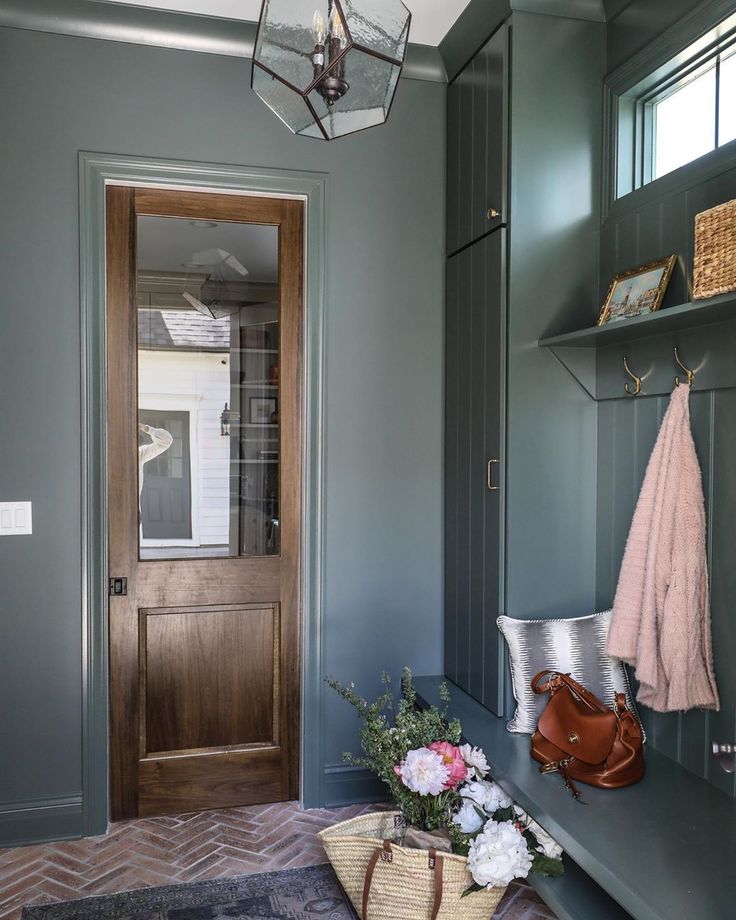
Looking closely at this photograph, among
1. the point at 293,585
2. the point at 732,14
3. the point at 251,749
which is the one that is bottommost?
the point at 251,749

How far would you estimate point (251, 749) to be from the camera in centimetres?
297

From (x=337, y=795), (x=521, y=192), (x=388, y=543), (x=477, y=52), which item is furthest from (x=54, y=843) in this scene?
(x=477, y=52)

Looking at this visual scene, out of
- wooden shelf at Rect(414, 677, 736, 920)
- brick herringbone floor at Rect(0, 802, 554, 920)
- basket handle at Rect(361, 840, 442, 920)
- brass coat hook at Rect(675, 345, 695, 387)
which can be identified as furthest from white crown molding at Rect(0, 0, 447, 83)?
brick herringbone floor at Rect(0, 802, 554, 920)

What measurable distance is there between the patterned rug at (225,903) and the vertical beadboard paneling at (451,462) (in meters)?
0.92

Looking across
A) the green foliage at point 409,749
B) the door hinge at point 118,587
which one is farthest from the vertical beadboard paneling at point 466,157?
the door hinge at point 118,587

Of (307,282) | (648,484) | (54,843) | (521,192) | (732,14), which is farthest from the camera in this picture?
(307,282)

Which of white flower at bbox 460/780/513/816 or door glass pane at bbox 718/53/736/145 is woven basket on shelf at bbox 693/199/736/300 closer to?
door glass pane at bbox 718/53/736/145

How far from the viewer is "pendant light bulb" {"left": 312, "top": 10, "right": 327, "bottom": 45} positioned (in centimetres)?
166

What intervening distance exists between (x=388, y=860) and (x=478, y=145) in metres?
2.34

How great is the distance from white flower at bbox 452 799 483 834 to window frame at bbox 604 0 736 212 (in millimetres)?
1862

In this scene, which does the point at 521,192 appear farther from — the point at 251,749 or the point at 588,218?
the point at 251,749

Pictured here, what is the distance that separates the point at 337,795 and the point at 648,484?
1.72 meters

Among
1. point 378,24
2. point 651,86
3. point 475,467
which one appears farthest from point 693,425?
point 378,24

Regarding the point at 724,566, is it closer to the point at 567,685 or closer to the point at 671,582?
the point at 671,582
